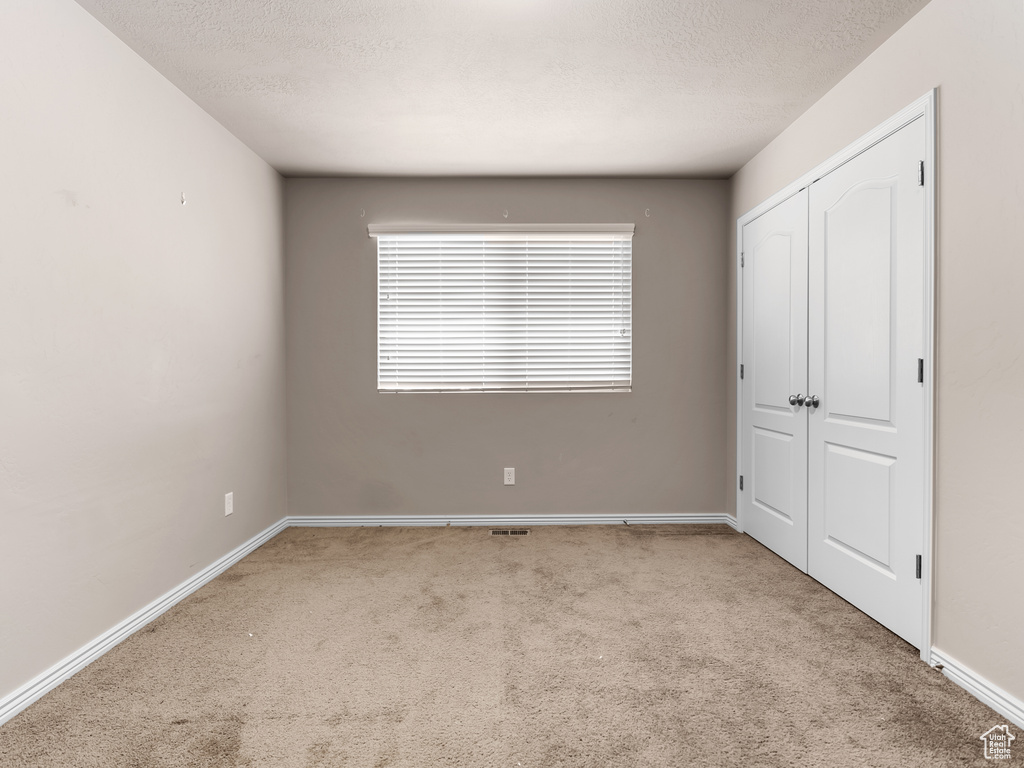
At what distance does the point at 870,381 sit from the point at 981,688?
3.79 feet

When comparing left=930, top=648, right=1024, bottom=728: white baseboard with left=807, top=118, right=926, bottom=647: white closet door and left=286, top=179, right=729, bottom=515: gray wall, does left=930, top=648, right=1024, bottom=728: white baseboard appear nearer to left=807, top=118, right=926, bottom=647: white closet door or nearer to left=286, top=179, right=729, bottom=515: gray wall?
left=807, top=118, right=926, bottom=647: white closet door

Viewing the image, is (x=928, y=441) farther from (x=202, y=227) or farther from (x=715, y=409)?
(x=202, y=227)

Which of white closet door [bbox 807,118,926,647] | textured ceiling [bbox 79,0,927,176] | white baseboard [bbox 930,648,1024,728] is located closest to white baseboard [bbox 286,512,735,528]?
white closet door [bbox 807,118,926,647]

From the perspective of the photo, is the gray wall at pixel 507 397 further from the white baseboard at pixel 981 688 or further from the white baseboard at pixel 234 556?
the white baseboard at pixel 981 688

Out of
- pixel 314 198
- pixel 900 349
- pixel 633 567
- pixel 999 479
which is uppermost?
pixel 314 198

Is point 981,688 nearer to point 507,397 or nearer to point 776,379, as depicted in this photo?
point 776,379

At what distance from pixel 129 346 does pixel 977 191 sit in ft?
10.5

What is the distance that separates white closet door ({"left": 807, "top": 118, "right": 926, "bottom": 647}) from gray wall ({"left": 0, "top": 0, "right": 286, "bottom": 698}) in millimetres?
3113

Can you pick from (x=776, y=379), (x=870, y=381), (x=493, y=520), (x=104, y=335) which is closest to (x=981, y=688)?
(x=870, y=381)

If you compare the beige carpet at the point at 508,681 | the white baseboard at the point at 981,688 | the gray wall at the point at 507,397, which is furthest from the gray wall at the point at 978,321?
the gray wall at the point at 507,397

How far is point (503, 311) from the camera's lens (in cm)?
392

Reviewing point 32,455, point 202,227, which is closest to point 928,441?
point 32,455

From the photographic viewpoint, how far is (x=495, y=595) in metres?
2.67

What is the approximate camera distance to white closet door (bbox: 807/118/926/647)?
6.90 feet
